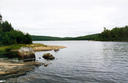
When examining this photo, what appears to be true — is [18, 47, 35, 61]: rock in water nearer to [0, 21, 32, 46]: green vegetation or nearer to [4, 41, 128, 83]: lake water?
[4, 41, 128, 83]: lake water

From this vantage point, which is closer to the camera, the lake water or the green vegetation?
the lake water

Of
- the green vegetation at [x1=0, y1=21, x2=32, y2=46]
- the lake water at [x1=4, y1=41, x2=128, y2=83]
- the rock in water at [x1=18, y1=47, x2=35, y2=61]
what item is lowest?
the lake water at [x1=4, y1=41, x2=128, y2=83]

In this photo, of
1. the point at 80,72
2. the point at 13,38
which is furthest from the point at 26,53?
the point at 13,38

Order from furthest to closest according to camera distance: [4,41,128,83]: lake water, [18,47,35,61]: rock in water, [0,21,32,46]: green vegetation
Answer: [0,21,32,46]: green vegetation → [18,47,35,61]: rock in water → [4,41,128,83]: lake water

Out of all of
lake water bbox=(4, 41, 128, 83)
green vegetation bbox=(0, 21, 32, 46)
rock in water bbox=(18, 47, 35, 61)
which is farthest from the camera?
green vegetation bbox=(0, 21, 32, 46)

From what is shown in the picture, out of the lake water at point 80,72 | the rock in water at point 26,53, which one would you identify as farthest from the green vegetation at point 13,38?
the lake water at point 80,72

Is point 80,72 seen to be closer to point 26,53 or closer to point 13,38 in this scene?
point 26,53

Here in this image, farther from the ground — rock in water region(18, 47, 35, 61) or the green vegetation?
the green vegetation

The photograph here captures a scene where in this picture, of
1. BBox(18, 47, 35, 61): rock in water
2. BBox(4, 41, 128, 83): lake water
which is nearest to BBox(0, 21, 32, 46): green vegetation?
BBox(18, 47, 35, 61): rock in water

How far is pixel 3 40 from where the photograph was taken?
76.2m

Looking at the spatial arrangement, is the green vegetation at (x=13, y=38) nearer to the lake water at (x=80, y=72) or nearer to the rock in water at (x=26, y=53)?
the rock in water at (x=26, y=53)

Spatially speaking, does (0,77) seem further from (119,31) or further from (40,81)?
(119,31)

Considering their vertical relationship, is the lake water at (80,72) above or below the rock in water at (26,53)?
below

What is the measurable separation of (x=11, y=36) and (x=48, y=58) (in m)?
52.1
